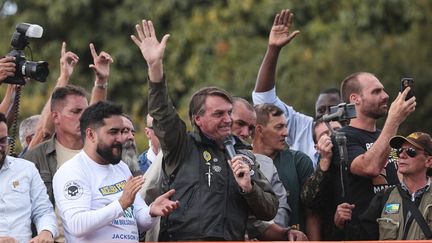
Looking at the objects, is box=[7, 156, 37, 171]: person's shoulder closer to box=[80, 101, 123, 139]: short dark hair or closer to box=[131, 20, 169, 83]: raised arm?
box=[80, 101, 123, 139]: short dark hair

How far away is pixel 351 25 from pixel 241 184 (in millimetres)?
17559

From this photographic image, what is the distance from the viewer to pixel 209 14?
27641 mm

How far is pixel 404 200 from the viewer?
32.7 ft

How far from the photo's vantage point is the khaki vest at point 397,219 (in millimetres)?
9773

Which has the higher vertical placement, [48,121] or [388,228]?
[48,121]

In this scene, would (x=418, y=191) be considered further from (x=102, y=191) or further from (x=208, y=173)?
(x=102, y=191)

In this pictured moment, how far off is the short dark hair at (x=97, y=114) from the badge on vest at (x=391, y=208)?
215cm

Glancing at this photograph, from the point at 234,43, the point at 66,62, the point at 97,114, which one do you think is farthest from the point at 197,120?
the point at 234,43

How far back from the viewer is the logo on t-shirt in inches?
365

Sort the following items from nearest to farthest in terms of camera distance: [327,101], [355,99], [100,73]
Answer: [355,99] < [100,73] < [327,101]

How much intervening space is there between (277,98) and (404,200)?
7.28 feet

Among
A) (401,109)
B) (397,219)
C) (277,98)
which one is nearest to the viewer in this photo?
(397,219)

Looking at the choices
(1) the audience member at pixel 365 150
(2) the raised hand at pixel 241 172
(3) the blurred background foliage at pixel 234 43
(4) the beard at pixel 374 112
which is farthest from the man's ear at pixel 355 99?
(3) the blurred background foliage at pixel 234 43

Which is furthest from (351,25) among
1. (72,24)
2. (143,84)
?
(72,24)
